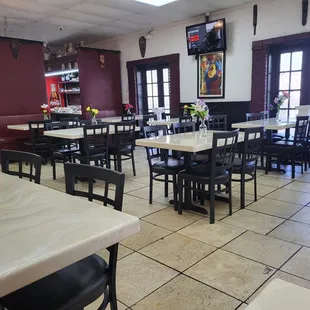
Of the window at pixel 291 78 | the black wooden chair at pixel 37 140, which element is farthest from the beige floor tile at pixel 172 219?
the window at pixel 291 78

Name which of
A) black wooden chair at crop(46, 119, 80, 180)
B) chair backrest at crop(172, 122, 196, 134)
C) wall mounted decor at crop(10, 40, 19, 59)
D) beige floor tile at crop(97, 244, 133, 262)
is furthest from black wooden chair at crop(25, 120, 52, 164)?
beige floor tile at crop(97, 244, 133, 262)

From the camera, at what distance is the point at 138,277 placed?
2.11 m

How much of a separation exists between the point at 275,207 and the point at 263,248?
1.01 meters

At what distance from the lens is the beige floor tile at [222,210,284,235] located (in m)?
2.83

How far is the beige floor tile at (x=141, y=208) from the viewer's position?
3.31 m

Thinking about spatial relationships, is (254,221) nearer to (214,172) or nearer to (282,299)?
(214,172)

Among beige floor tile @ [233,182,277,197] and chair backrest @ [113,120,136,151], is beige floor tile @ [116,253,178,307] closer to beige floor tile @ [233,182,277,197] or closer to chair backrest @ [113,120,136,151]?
beige floor tile @ [233,182,277,197]

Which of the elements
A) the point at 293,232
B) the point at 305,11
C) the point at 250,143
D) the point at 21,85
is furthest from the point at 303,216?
the point at 21,85

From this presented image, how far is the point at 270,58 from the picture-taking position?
19.2 feet

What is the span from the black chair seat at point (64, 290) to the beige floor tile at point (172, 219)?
5.36 ft

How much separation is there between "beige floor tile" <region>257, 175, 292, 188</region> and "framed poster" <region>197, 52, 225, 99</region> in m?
2.60

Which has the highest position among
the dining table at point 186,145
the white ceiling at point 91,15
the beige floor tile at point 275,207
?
the white ceiling at point 91,15

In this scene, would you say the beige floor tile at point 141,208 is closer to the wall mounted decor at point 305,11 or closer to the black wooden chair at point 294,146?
the black wooden chair at point 294,146

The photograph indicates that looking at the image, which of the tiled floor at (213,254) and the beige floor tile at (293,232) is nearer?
the tiled floor at (213,254)
